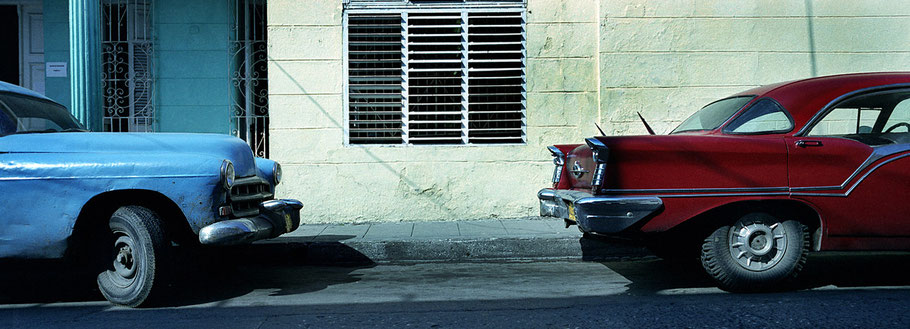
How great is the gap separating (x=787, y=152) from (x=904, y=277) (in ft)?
5.47

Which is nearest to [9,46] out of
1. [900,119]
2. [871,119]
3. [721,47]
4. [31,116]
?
[31,116]

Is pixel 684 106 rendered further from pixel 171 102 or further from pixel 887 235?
pixel 171 102

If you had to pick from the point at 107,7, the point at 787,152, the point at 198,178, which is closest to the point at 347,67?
the point at 107,7

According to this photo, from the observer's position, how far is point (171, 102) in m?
9.55

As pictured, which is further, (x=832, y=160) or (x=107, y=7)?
(x=107, y=7)

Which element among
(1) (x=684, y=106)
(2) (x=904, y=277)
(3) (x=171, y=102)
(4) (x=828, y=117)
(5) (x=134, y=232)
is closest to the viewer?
(5) (x=134, y=232)

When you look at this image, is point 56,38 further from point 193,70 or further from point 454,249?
point 454,249

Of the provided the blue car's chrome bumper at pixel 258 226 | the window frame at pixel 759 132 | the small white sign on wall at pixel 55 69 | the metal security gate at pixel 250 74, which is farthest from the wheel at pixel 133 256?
the small white sign on wall at pixel 55 69

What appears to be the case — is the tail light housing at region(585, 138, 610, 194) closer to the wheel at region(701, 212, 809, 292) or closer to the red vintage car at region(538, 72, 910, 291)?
the red vintage car at region(538, 72, 910, 291)

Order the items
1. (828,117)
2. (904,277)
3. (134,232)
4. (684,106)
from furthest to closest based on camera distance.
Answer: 1. (684,106)
2. (904,277)
3. (828,117)
4. (134,232)

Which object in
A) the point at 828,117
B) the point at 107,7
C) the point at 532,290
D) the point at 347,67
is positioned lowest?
the point at 532,290

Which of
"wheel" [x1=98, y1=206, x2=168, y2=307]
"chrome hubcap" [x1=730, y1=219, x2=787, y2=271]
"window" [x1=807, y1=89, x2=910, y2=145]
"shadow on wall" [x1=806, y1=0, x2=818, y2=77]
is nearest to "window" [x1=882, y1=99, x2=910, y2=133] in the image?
"window" [x1=807, y1=89, x2=910, y2=145]

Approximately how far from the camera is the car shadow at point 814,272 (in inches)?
207

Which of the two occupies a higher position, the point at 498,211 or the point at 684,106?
the point at 684,106
